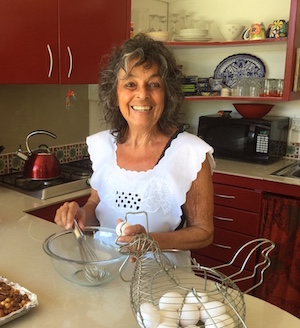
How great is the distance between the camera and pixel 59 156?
2.78m

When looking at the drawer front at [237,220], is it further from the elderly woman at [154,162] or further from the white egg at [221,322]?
the white egg at [221,322]

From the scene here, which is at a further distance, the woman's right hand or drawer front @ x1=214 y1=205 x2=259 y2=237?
drawer front @ x1=214 y1=205 x2=259 y2=237

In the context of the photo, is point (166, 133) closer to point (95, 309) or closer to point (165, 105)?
point (165, 105)

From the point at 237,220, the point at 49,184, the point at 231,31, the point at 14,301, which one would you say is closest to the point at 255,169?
the point at 237,220

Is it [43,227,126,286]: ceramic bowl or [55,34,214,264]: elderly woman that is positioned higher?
[55,34,214,264]: elderly woman

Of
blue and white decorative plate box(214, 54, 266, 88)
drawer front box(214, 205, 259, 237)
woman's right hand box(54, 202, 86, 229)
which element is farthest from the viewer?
blue and white decorative plate box(214, 54, 266, 88)

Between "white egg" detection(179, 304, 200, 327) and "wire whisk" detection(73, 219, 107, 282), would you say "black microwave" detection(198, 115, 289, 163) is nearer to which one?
"wire whisk" detection(73, 219, 107, 282)

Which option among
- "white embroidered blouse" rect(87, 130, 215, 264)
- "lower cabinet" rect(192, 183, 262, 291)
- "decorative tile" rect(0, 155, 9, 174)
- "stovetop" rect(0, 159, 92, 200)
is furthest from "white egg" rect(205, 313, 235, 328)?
"decorative tile" rect(0, 155, 9, 174)

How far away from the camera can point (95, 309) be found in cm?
99

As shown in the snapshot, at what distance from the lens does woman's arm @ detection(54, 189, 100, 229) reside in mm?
1241

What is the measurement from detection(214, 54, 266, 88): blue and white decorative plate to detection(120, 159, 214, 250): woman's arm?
5.99 ft

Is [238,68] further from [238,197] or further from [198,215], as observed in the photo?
[198,215]

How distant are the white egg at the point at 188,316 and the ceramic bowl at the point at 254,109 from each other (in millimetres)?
2237

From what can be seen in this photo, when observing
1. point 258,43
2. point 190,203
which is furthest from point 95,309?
point 258,43
